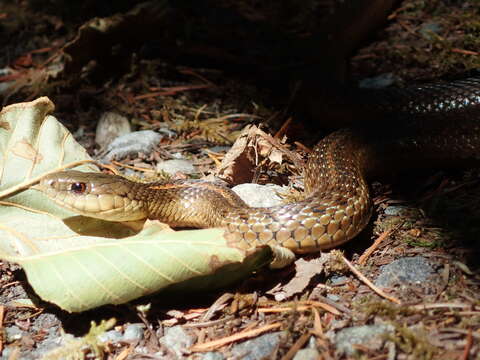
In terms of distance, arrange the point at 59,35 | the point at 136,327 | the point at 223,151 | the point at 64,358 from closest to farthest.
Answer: the point at 64,358 < the point at 136,327 < the point at 223,151 < the point at 59,35

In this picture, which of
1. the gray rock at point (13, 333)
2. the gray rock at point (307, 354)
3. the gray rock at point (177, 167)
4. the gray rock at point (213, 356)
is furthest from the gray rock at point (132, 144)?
the gray rock at point (307, 354)

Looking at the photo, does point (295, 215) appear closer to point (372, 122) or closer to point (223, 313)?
point (223, 313)

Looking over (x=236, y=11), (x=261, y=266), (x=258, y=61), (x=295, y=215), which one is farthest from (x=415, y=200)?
(x=236, y=11)

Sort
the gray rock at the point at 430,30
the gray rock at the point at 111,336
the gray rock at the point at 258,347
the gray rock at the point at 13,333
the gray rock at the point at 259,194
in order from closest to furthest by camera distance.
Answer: the gray rock at the point at 258,347, the gray rock at the point at 111,336, the gray rock at the point at 13,333, the gray rock at the point at 259,194, the gray rock at the point at 430,30

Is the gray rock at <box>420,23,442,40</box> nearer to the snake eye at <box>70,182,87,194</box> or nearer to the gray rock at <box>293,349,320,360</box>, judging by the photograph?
the snake eye at <box>70,182,87,194</box>

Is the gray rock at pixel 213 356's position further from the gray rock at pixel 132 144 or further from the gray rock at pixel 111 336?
the gray rock at pixel 132 144

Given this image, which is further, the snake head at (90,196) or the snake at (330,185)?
the snake head at (90,196)

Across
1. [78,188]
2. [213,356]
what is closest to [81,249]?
[78,188]

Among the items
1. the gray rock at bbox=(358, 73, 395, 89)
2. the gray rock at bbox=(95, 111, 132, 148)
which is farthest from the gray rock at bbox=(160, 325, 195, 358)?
the gray rock at bbox=(358, 73, 395, 89)
